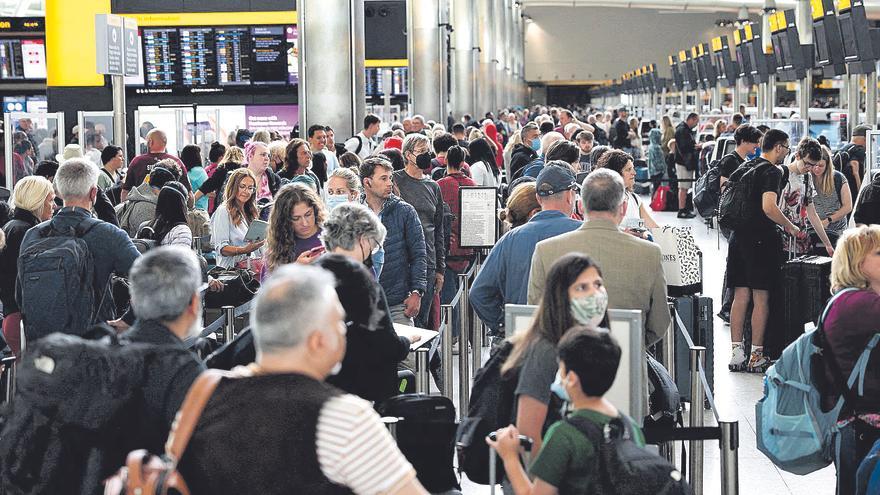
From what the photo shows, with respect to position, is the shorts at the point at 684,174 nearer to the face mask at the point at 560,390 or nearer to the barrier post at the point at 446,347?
the barrier post at the point at 446,347

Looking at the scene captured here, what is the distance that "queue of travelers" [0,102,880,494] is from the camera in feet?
9.57

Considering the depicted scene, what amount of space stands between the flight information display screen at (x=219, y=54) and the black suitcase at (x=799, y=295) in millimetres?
14693

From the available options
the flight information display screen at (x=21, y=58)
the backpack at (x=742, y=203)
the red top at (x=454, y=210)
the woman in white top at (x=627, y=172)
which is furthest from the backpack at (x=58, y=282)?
the flight information display screen at (x=21, y=58)

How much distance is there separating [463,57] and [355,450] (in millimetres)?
34232

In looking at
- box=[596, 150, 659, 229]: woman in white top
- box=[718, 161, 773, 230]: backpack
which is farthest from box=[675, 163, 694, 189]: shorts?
box=[596, 150, 659, 229]: woman in white top

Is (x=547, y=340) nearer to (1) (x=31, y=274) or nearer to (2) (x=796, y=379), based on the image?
(2) (x=796, y=379)

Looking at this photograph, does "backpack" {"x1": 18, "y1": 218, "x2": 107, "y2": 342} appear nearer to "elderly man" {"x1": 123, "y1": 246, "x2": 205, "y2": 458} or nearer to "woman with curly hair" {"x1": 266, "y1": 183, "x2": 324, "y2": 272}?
"woman with curly hair" {"x1": 266, "y1": 183, "x2": 324, "y2": 272}

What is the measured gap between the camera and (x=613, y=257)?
5.08 m

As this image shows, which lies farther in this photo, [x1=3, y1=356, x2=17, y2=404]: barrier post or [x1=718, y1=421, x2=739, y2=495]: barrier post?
[x1=3, y1=356, x2=17, y2=404]: barrier post

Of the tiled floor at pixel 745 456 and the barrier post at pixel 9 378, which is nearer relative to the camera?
the barrier post at pixel 9 378

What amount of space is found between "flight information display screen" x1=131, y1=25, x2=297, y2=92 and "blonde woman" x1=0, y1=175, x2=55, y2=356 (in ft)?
50.4

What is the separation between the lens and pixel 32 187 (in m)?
7.25

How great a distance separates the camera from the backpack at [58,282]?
19.8ft

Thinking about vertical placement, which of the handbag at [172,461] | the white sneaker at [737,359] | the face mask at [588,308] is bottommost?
the white sneaker at [737,359]
